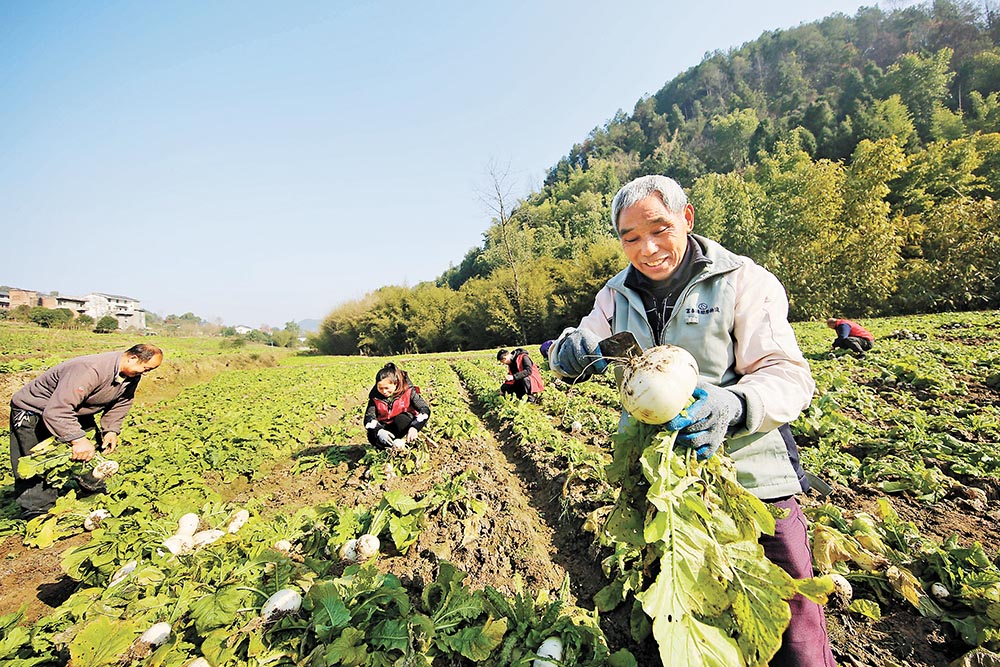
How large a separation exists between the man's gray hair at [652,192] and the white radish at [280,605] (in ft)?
8.83

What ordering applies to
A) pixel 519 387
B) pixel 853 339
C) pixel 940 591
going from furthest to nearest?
pixel 853 339 < pixel 519 387 < pixel 940 591

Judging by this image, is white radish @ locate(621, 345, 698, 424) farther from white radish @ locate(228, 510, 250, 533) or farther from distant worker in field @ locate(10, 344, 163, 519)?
distant worker in field @ locate(10, 344, 163, 519)

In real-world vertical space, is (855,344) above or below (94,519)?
below

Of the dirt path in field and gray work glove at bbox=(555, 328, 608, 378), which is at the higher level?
gray work glove at bbox=(555, 328, 608, 378)

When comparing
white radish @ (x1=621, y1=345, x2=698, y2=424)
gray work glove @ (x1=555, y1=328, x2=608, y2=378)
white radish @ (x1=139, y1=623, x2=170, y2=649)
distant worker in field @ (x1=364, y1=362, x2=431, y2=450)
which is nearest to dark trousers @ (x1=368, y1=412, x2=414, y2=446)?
distant worker in field @ (x1=364, y1=362, x2=431, y2=450)

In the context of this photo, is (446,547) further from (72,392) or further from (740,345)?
(72,392)

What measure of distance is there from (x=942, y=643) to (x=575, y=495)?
2531 millimetres

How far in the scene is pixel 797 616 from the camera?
1.54 m

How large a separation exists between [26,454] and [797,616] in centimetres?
669

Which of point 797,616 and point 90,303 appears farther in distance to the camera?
point 90,303

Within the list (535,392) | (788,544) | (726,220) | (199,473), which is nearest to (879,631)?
(788,544)

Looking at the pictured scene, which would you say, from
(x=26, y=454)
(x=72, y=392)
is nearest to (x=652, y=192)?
(x=72, y=392)

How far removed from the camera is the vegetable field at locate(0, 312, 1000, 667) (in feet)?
7.23

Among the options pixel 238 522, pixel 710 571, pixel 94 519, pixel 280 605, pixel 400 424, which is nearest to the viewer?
pixel 710 571
